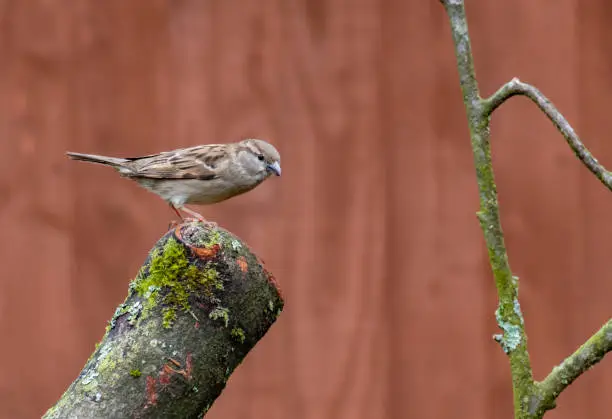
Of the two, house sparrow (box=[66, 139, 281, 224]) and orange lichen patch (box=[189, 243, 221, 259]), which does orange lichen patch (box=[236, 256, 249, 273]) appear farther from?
house sparrow (box=[66, 139, 281, 224])

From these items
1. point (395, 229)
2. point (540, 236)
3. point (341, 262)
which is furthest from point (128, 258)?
point (540, 236)

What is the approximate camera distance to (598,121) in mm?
3439

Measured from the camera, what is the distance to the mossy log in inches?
65.7

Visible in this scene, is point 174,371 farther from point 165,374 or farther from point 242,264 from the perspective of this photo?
point 242,264

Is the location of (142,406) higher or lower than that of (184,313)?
lower

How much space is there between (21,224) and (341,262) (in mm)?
1214

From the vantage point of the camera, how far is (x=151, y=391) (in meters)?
1.67

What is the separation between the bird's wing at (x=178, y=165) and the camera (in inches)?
128

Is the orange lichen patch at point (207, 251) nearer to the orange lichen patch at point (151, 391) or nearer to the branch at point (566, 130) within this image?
the orange lichen patch at point (151, 391)

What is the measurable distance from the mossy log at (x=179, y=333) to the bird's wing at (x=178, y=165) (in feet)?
4.52

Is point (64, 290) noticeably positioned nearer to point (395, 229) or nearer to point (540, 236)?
point (395, 229)

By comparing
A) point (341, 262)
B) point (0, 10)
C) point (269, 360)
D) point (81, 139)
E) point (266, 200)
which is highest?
point (0, 10)

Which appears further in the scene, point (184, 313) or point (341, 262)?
point (341, 262)

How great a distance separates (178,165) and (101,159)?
0.29m
